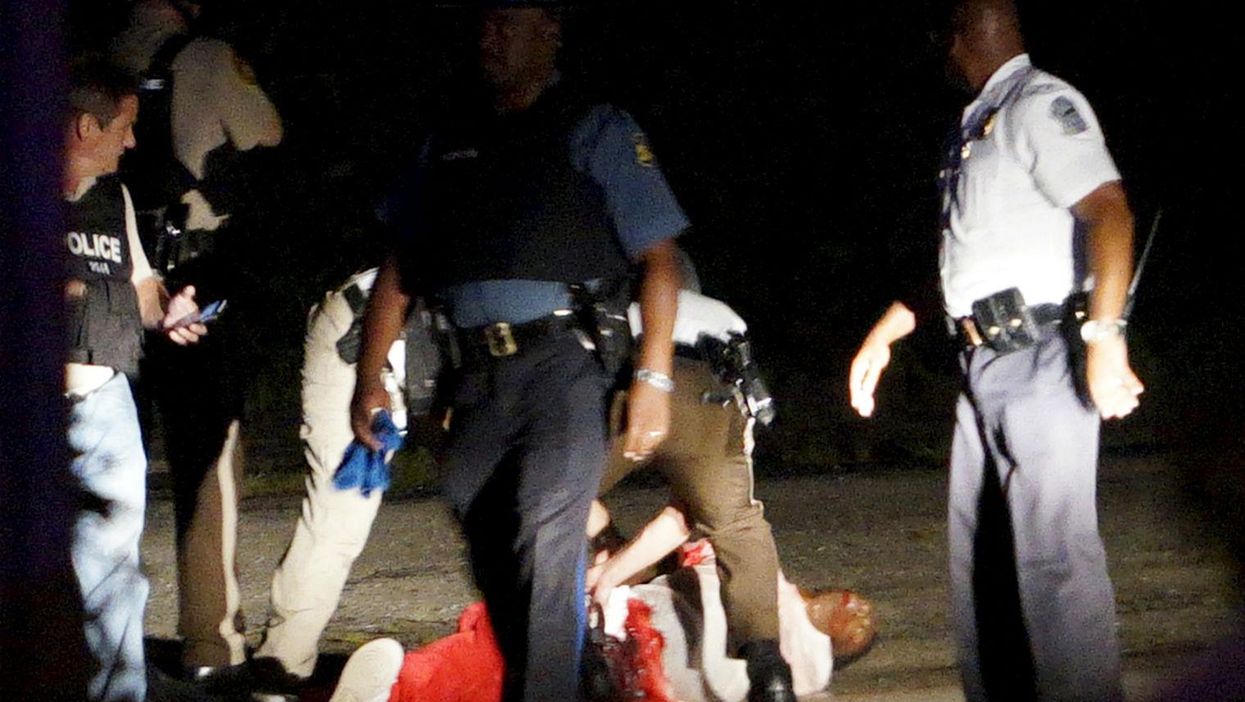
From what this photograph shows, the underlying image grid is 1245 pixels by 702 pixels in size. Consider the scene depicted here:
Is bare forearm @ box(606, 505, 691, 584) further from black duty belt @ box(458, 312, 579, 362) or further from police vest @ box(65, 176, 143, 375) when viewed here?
police vest @ box(65, 176, 143, 375)

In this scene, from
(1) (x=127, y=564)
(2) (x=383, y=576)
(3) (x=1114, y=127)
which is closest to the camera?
(1) (x=127, y=564)

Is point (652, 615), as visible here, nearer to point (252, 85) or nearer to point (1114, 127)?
point (252, 85)

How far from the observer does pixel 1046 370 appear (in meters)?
4.39

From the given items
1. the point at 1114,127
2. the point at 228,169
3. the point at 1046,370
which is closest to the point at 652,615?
the point at 1046,370

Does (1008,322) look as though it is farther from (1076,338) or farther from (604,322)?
(604,322)

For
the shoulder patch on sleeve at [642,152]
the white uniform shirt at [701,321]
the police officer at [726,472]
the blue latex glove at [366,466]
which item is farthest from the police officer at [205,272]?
the shoulder patch on sleeve at [642,152]

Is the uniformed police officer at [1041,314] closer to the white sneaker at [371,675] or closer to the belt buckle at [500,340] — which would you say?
the belt buckle at [500,340]

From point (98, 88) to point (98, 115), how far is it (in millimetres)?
74

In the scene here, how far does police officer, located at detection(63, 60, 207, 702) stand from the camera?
14.8 feet

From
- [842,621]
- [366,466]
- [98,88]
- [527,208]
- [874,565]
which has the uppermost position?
[98,88]

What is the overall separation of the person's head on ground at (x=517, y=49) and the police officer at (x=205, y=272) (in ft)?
3.96

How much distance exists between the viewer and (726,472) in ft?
16.1

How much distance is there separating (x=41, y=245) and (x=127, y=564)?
236 centimetres

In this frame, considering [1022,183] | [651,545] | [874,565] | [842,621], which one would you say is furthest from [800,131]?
[1022,183]
